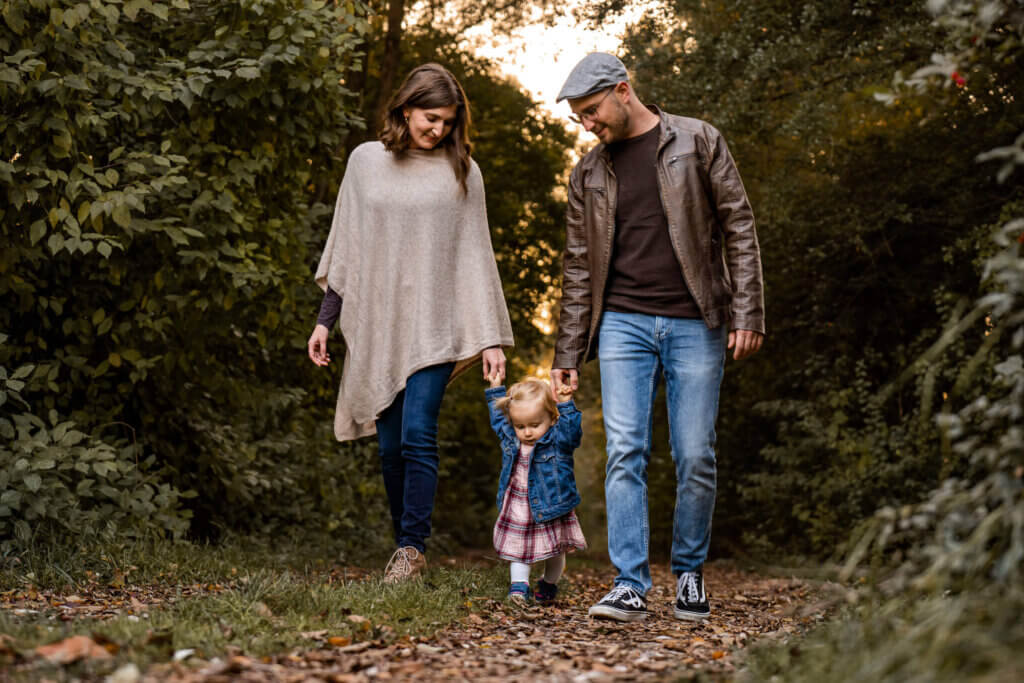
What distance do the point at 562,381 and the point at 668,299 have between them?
0.60m

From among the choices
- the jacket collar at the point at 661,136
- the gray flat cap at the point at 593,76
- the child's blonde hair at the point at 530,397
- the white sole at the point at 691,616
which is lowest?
the white sole at the point at 691,616

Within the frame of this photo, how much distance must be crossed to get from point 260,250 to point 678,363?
10.5 ft

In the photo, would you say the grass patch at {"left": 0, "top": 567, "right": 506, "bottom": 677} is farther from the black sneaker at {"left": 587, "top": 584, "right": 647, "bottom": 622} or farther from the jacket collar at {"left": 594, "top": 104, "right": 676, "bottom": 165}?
the jacket collar at {"left": 594, "top": 104, "right": 676, "bottom": 165}

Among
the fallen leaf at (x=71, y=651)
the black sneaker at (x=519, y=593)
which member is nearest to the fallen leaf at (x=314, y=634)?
the fallen leaf at (x=71, y=651)

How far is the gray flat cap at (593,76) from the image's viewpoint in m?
4.40

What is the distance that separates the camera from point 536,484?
15.4ft

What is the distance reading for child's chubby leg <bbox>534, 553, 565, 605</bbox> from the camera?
189 inches

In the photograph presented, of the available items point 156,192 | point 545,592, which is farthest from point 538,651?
point 156,192

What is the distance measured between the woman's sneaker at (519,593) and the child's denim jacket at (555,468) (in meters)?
0.30

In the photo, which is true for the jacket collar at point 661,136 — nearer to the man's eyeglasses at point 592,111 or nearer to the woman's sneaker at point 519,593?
the man's eyeglasses at point 592,111

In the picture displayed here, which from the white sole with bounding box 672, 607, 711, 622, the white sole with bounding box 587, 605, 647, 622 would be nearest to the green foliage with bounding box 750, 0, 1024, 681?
the white sole with bounding box 587, 605, 647, 622

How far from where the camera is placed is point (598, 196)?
15.3 feet

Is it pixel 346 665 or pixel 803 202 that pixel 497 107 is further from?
A: pixel 346 665

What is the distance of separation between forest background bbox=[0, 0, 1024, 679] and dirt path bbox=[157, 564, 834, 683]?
2.30 feet
